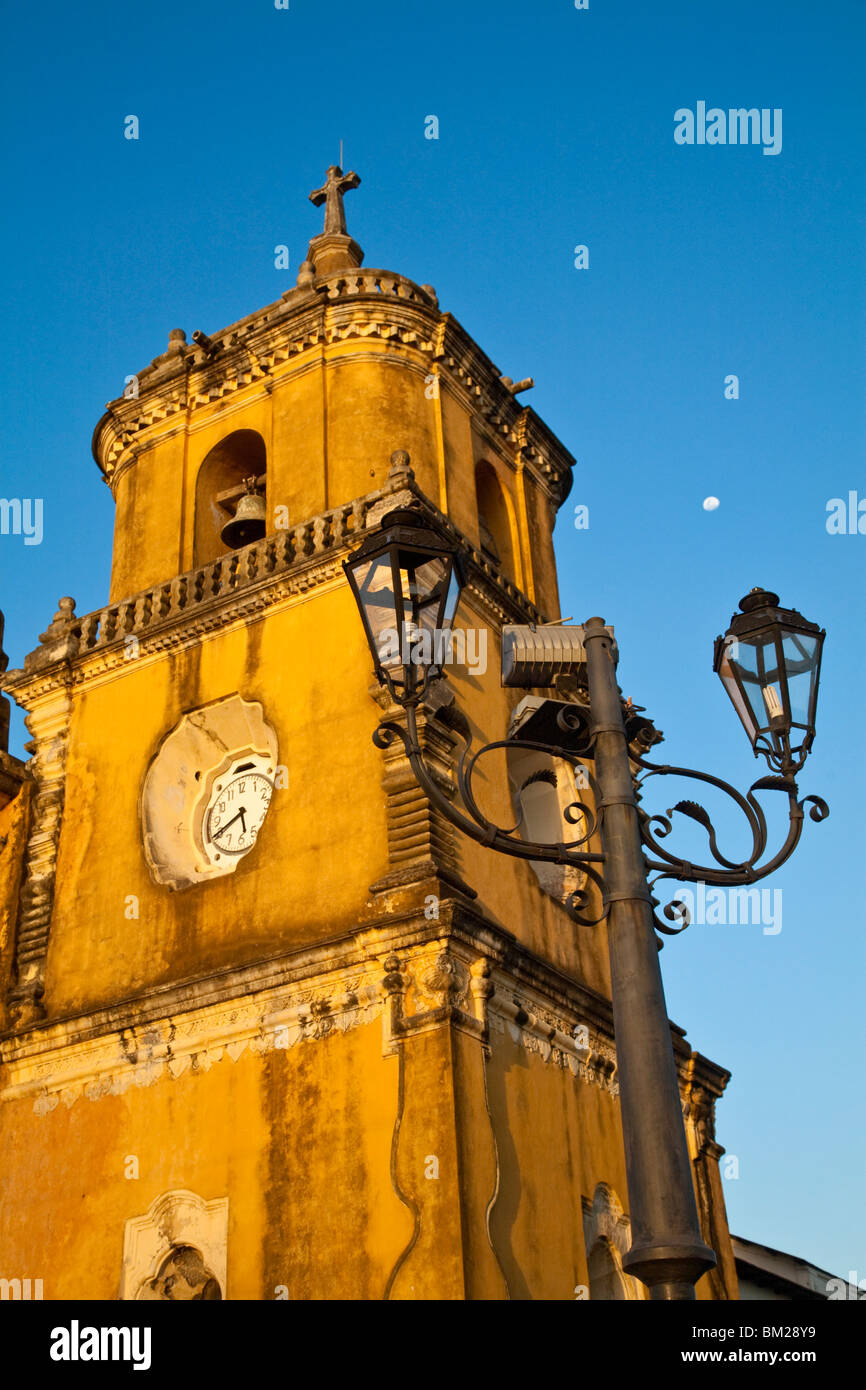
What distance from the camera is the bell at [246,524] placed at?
1773 centimetres

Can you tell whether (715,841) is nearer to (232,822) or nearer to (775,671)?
(775,671)

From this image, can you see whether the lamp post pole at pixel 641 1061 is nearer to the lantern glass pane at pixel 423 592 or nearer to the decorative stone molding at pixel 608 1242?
the lantern glass pane at pixel 423 592

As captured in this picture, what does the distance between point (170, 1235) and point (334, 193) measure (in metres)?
15.5

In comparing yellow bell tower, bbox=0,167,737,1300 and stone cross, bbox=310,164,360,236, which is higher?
stone cross, bbox=310,164,360,236

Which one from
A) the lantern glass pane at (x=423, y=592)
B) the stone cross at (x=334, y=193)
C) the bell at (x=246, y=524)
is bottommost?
the lantern glass pane at (x=423, y=592)

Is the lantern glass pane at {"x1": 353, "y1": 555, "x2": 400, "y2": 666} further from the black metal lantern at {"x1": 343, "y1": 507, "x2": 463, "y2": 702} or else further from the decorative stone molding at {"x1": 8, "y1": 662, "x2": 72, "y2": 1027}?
the decorative stone molding at {"x1": 8, "y1": 662, "x2": 72, "y2": 1027}

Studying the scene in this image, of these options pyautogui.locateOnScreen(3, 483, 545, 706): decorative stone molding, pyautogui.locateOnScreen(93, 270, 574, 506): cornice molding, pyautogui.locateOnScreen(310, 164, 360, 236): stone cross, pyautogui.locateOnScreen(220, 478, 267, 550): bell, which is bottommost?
pyautogui.locateOnScreen(3, 483, 545, 706): decorative stone molding

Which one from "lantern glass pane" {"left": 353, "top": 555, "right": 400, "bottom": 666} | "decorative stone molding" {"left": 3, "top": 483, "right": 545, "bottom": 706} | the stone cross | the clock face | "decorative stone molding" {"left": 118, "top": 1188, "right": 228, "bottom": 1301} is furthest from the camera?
the stone cross

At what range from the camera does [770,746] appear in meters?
7.03

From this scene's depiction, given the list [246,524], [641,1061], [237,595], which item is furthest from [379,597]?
[246,524]

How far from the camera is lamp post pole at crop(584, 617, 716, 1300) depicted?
17.8 feet

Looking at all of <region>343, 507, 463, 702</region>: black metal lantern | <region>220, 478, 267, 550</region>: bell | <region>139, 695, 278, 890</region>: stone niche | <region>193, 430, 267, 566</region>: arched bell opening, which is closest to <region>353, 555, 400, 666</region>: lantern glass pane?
<region>343, 507, 463, 702</region>: black metal lantern

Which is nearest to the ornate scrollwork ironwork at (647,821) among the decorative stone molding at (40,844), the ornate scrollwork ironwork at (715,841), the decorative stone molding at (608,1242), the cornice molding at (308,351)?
the ornate scrollwork ironwork at (715,841)
